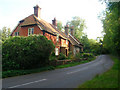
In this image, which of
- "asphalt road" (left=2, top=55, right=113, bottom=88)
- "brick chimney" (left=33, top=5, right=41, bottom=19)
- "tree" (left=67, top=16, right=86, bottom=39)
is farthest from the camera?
"tree" (left=67, top=16, right=86, bottom=39)

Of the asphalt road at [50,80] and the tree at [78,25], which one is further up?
the tree at [78,25]

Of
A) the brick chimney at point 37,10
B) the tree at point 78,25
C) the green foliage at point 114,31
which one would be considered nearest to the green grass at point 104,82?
the green foliage at point 114,31

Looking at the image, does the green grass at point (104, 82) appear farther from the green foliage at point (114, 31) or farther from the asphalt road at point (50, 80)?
the green foliage at point (114, 31)

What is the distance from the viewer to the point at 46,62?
18.1 metres

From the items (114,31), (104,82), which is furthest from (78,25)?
(104,82)

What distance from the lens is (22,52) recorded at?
1419 cm

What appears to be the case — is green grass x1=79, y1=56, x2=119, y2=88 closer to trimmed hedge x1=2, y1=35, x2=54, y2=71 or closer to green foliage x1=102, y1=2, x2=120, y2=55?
green foliage x1=102, y1=2, x2=120, y2=55

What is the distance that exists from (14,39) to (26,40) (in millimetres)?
1771

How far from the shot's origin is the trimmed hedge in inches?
556

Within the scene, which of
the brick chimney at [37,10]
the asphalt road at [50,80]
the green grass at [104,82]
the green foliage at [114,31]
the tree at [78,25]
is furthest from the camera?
the tree at [78,25]

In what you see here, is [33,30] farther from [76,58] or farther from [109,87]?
[109,87]

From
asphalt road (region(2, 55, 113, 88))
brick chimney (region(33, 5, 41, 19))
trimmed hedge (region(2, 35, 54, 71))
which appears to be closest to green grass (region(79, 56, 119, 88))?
asphalt road (region(2, 55, 113, 88))

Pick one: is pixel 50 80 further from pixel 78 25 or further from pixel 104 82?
pixel 78 25

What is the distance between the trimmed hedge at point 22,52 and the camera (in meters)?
14.1
